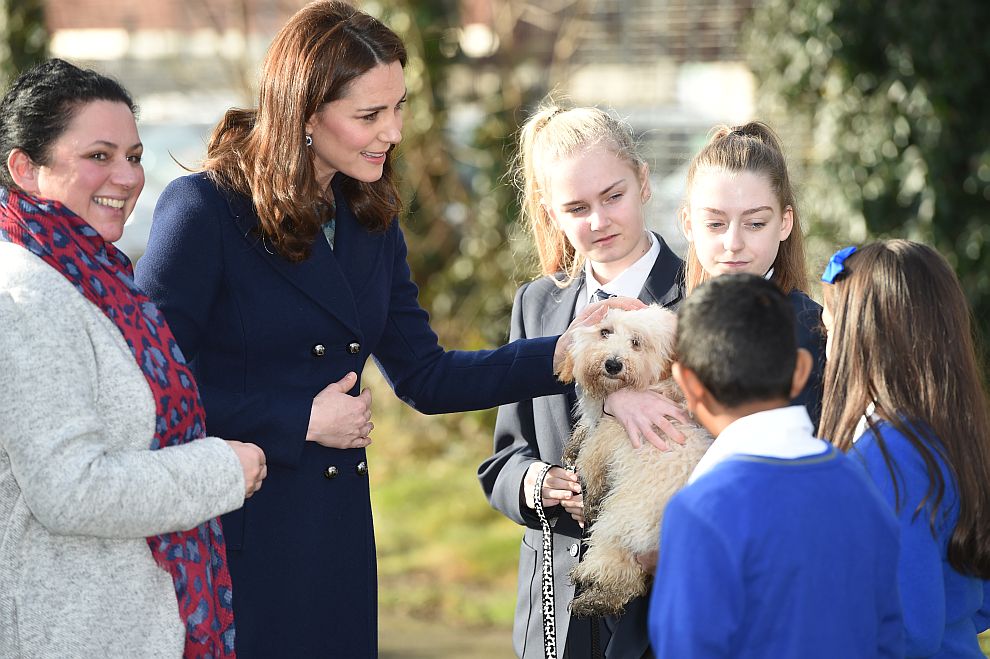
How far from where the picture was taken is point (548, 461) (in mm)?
3205

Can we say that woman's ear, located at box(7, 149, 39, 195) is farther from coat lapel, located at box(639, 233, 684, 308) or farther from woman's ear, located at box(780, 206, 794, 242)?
woman's ear, located at box(780, 206, 794, 242)

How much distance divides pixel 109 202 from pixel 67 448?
620 mm

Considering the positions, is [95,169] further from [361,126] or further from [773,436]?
[773,436]

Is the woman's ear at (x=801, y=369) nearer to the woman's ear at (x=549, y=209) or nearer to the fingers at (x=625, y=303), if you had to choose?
the fingers at (x=625, y=303)

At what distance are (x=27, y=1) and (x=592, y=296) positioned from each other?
8056 millimetres

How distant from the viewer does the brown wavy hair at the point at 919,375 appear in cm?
236

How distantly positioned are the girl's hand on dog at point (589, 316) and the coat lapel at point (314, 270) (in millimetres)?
569

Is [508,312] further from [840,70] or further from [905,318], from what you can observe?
[905,318]

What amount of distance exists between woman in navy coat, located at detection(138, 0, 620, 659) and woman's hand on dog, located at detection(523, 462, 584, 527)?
47cm

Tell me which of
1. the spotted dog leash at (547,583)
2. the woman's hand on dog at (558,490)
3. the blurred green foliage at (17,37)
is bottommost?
the spotted dog leash at (547,583)

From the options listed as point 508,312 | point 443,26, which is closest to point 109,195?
point 508,312

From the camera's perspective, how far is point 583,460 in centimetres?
283

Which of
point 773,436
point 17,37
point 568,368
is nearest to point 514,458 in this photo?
point 568,368

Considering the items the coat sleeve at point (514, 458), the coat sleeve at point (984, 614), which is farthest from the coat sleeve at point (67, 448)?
the coat sleeve at point (984, 614)
